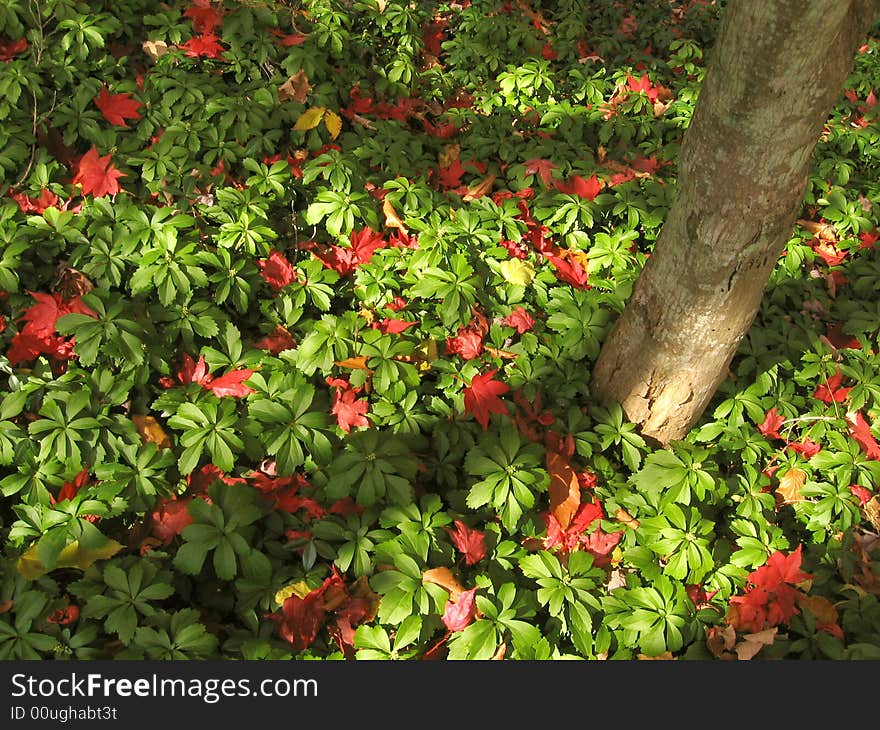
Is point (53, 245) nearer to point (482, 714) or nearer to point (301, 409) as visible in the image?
point (301, 409)

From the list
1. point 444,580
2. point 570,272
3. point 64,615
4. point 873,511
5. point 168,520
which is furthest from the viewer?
point 570,272

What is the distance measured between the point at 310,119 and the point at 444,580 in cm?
254

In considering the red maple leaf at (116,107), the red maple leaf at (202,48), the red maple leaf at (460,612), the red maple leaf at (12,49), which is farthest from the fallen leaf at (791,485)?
the red maple leaf at (12,49)

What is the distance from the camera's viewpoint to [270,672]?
5.98ft

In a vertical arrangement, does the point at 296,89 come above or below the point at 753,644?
above

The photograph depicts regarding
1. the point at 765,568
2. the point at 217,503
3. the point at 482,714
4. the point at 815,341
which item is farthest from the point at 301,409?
the point at 815,341

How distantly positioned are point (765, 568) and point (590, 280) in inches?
55.4

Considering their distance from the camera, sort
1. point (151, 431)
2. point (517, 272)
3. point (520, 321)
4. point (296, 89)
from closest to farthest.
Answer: point (151, 431) → point (520, 321) → point (517, 272) → point (296, 89)

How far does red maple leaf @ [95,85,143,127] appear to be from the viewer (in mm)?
3176

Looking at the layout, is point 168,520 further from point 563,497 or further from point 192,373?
point 563,497

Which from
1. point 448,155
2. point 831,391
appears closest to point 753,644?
point 831,391

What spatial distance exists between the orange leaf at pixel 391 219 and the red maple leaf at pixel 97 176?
1.19m

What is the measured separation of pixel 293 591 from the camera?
2025 millimetres

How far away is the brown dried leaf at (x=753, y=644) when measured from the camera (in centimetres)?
209
